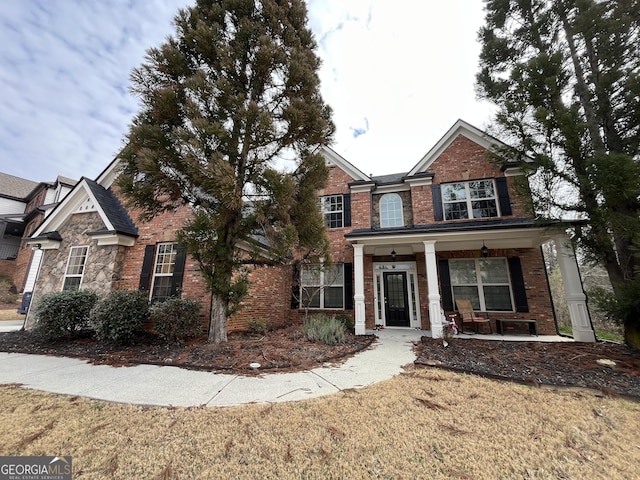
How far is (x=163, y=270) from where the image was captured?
8195 mm

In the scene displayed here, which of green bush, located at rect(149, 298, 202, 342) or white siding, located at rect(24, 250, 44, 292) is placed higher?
white siding, located at rect(24, 250, 44, 292)

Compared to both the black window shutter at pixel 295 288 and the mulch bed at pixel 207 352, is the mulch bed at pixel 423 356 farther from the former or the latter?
the black window shutter at pixel 295 288

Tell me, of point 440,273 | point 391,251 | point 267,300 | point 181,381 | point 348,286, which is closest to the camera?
point 181,381

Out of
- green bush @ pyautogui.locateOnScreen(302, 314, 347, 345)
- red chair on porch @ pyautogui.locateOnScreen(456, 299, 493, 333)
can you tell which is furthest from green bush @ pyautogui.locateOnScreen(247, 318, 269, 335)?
red chair on porch @ pyautogui.locateOnScreen(456, 299, 493, 333)

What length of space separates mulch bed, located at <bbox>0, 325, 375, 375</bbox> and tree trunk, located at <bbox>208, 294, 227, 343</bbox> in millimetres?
176

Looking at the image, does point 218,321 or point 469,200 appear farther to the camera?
point 469,200

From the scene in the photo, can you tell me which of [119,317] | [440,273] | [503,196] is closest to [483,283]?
[440,273]

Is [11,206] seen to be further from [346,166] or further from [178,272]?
[346,166]

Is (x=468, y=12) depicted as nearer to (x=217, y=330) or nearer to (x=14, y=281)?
(x=217, y=330)

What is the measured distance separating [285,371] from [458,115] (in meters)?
11.5

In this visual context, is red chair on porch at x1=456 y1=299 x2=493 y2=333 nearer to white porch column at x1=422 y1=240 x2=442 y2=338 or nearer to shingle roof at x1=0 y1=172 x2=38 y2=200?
white porch column at x1=422 y1=240 x2=442 y2=338

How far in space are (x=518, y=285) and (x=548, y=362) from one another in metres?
4.50

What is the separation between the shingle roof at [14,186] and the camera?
65.7 feet

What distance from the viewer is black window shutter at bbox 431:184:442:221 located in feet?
32.5
